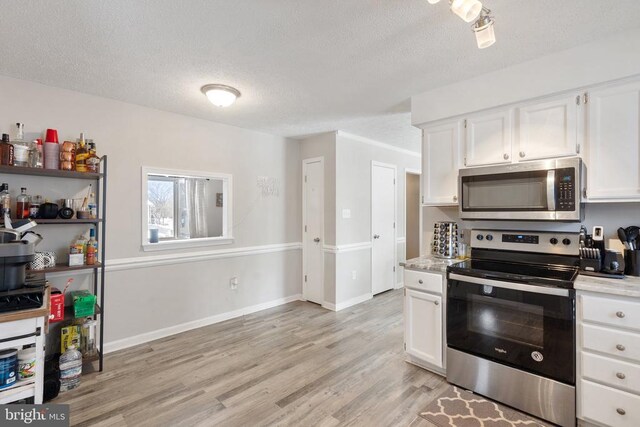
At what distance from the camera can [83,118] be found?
2.84 meters

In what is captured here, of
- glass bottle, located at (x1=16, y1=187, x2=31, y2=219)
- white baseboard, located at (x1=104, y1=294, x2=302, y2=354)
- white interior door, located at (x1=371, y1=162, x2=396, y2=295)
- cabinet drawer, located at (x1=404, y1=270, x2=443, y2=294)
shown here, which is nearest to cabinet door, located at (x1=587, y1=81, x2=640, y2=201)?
cabinet drawer, located at (x1=404, y1=270, x2=443, y2=294)

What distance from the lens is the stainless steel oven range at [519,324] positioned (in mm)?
1923

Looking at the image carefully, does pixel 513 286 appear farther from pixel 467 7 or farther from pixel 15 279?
pixel 15 279

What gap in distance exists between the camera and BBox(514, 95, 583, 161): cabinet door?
217cm

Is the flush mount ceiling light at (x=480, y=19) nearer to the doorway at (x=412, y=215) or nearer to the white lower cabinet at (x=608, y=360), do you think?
the white lower cabinet at (x=608, y=360)

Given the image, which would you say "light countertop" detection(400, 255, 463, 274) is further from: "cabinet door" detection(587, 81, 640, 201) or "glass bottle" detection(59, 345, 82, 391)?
"glass bottle" detection(59, 345, 82, 391)

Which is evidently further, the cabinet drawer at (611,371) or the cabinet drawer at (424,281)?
the cabinet drawer at (424,281)

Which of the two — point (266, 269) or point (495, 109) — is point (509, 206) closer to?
point (495, 109)

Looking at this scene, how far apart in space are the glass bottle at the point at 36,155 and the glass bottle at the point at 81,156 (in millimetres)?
231

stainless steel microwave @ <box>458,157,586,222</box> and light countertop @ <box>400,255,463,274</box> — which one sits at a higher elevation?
stainless steel microwave @ <box>458,157,586,222</box>

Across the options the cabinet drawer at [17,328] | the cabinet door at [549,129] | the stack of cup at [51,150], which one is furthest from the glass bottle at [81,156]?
the cabinet door at [549,129]

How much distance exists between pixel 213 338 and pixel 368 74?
2.99m

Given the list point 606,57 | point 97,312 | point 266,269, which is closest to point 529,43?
point 606,57

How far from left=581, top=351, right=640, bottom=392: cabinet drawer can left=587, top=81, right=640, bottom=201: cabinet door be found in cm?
101
